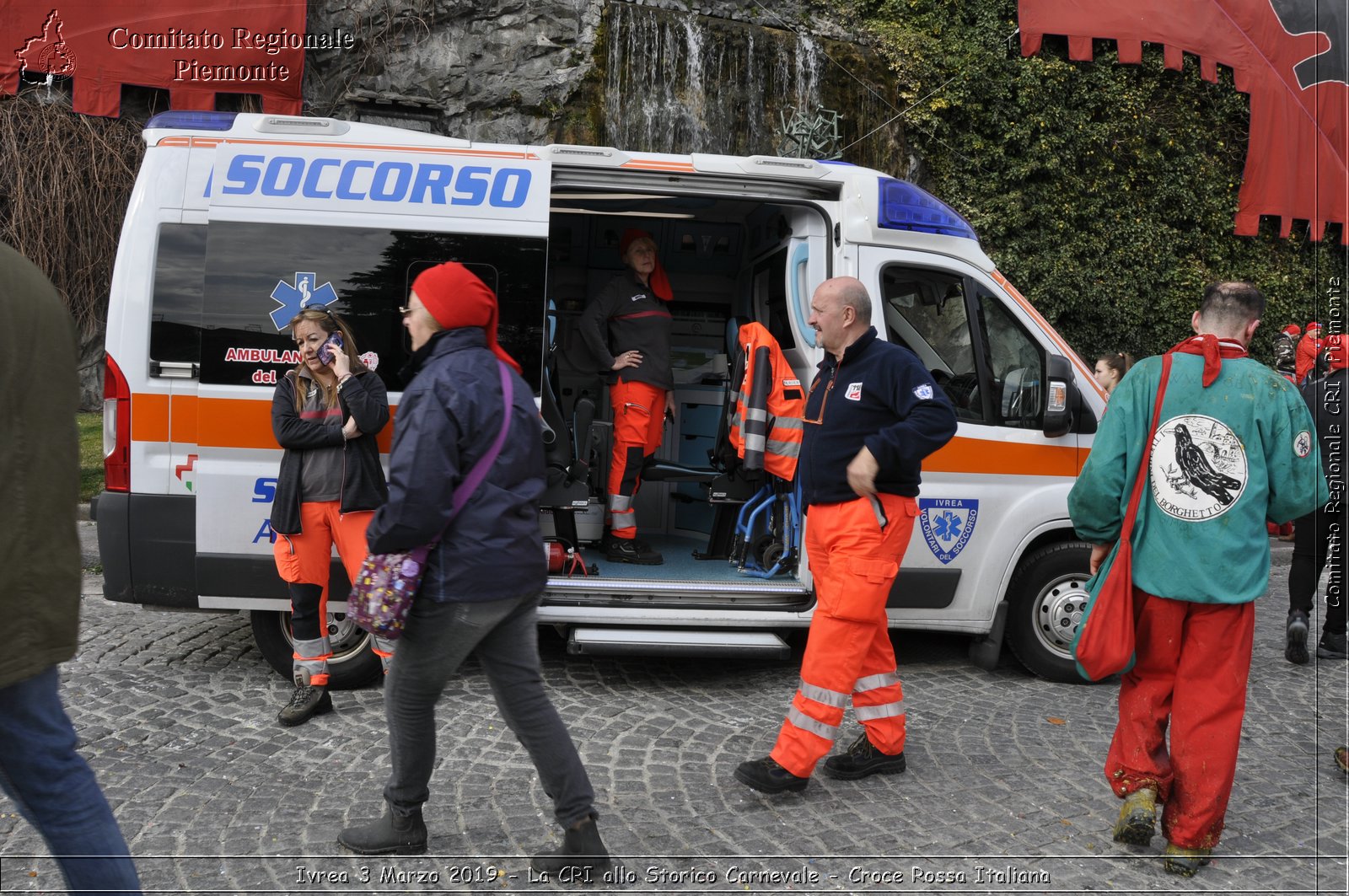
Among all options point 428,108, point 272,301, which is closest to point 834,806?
point 272,301

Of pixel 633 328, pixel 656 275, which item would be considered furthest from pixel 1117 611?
pixel 656 275

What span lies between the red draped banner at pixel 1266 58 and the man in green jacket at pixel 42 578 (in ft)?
50.0

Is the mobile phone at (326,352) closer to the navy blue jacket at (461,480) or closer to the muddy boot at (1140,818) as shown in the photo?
the navy blue jacket at (461,480)

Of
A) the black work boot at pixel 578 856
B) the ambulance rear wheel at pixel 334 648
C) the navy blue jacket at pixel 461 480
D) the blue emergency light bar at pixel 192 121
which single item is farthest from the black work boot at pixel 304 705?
the blue emergency light bar at pixel 192 121

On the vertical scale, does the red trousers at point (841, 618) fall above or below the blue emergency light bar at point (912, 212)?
below

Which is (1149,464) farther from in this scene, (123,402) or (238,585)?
(123,402)

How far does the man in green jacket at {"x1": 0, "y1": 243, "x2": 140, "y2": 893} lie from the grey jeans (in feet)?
3.05

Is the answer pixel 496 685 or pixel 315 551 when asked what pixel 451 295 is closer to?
pixel 496 685

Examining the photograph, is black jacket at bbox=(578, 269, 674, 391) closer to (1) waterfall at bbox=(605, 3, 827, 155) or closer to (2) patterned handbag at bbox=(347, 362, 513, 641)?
(2) patterned handbag at bbox=(347, 362, 513, 641)

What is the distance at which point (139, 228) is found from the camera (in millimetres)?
4727

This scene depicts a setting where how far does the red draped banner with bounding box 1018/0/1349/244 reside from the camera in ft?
49.5

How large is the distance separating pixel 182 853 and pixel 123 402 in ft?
7.24

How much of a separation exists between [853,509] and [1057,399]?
2030mm

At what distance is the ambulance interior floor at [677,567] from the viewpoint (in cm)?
575
